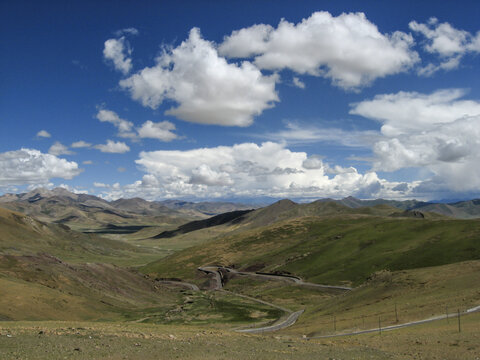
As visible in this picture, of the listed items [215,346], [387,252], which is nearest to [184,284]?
[387,252]

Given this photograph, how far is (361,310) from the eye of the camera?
68938 mm

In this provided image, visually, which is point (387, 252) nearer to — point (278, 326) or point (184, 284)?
point (278, 326)

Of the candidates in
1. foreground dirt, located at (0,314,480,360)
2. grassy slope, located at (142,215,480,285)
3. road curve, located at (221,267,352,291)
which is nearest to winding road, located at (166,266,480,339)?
road curve, located at (221,267,352,291)

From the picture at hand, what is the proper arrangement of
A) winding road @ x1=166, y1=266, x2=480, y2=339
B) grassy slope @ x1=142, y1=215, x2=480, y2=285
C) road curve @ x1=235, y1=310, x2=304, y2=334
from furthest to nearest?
grassy slope @ x1=142, y1=215, x2=480, y2=285, road curve @ x1=235, y1=310, x2=304, y2=334, winding road @ x1=166, y1=266, x2=480, y2=339

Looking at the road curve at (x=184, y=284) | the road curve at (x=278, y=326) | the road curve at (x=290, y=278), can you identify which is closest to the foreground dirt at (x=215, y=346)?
the road curve at (x=278, y=326)

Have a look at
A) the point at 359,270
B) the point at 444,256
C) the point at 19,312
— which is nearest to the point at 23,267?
the point at 19,312

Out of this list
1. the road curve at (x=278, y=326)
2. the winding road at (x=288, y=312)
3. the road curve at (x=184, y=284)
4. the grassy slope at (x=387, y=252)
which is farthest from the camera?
the road curve at (x=184, y=284)

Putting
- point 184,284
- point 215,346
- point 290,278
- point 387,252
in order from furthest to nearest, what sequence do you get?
1. point 184,284
2. point 290,278
3. point 387,252
4. point 215,346

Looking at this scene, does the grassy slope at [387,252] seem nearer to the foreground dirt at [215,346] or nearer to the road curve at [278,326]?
the road curve at [278,326]

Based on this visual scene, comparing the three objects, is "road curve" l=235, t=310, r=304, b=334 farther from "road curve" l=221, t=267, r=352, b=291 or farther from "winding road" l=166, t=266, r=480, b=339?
"road curve" l=221, t=267, r=352, b=291

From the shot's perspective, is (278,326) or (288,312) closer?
(278,326)

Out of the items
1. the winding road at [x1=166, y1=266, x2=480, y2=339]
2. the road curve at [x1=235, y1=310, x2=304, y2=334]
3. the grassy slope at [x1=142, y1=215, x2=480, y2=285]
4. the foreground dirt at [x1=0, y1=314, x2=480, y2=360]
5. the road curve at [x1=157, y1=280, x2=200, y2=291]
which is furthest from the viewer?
the road curve at [x1=157, y1=280, x2=200, y2=291]

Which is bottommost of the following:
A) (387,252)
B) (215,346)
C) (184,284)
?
(184,284)

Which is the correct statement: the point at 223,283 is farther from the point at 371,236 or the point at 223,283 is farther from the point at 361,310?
the point at 361,310
